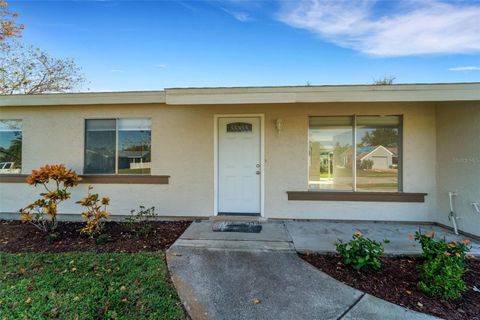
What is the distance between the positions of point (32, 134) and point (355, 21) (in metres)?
8.20

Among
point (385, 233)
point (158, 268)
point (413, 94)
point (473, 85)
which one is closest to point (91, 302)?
point (158, 268)

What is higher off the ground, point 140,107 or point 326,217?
point 140,107

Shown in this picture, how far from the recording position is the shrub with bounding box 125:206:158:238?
154 inches

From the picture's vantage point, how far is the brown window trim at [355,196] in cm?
439

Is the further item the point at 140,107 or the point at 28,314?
the point at 140,107

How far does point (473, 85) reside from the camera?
3455 mm

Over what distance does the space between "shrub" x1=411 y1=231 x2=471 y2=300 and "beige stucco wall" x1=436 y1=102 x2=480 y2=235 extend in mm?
1955

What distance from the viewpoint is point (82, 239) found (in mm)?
3717

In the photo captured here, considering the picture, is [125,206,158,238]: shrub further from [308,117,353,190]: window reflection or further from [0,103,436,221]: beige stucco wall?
[308,117,353,190]: window reflection

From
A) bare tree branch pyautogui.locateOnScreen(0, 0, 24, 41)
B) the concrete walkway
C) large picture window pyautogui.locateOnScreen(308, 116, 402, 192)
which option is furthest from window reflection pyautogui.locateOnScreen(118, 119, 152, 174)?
bare tree branch pyautogui.locateOnScreen(0, 0, 24, 41)

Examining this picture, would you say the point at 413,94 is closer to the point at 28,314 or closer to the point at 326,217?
the point at 326,217

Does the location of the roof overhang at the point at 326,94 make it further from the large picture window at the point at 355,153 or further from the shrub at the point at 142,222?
the shrub at the point at 142,222

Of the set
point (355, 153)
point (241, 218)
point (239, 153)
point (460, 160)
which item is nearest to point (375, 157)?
point (355, 153)

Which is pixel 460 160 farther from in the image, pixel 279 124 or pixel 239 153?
pixel 239 153
